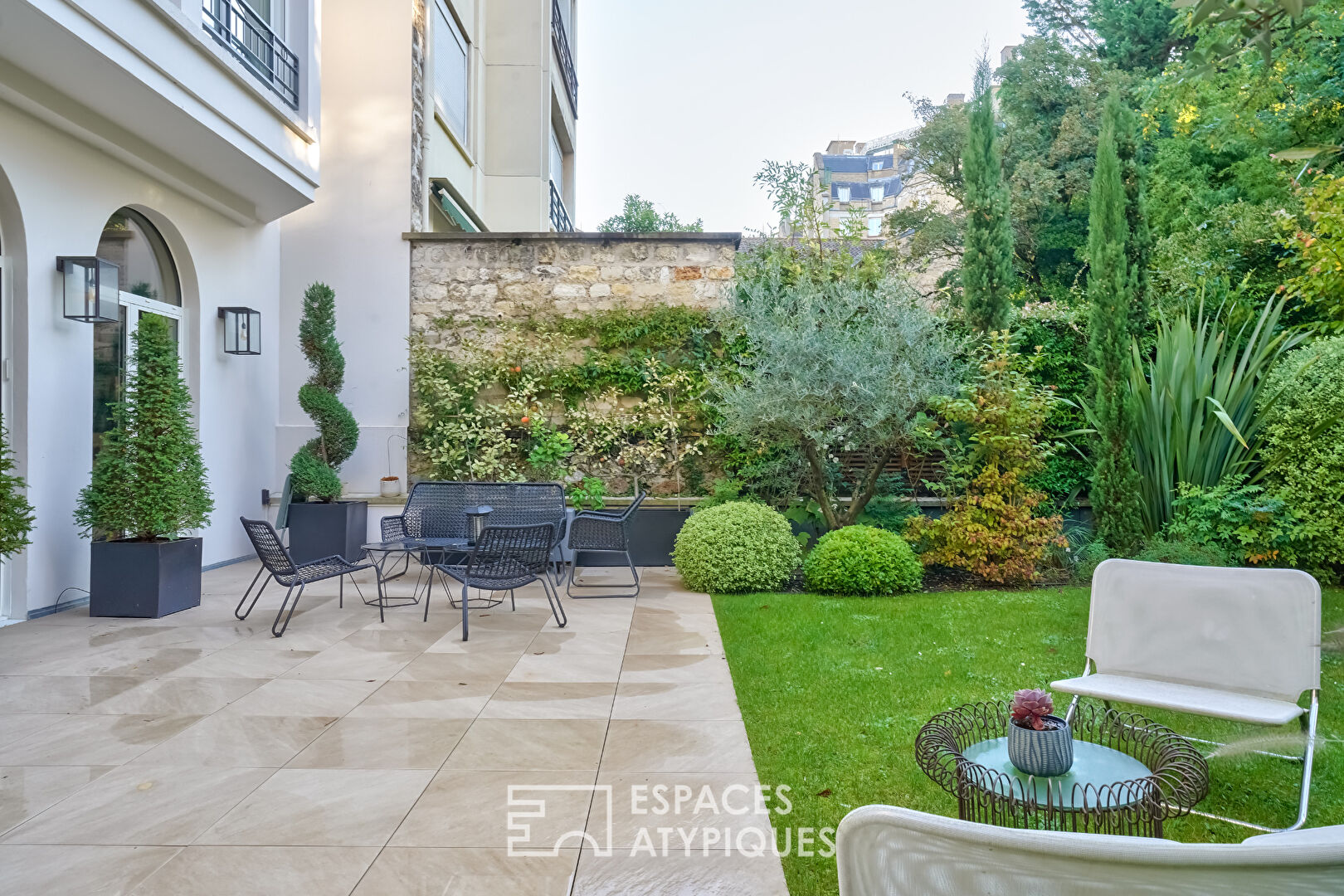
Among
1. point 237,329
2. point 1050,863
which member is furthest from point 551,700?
point 237,329

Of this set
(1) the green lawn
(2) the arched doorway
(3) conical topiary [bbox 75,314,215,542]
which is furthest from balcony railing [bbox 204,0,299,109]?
(1) the green lawn

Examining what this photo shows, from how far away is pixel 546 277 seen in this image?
955 centimetres

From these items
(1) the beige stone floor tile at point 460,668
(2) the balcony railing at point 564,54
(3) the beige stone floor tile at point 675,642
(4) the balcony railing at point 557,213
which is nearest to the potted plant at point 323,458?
(1) the beige stone floor tile at point 460,668

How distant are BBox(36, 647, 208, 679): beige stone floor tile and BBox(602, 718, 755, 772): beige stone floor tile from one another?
2629 millimetres

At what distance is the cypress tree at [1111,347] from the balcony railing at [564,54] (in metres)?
10.8

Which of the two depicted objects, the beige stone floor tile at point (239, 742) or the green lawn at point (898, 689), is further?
the beige stone floor tile at point (239, 742)

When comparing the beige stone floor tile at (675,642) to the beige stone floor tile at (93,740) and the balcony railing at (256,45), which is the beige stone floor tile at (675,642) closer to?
the beige stone floor tile at (93,740)

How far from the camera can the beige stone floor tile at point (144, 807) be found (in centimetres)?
249

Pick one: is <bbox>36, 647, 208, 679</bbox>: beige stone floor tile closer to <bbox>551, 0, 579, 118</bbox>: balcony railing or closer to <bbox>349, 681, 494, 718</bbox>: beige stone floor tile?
<bbox>349, 681, 494, 718</bbox>: beige stone floor tile

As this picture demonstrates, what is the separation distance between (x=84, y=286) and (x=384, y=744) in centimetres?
484

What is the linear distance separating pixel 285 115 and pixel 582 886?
291 inches

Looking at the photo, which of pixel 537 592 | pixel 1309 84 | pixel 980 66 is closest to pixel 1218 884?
pixel 537 592

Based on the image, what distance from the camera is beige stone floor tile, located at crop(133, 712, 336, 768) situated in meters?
3.10

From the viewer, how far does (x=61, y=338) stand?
6078 mm
